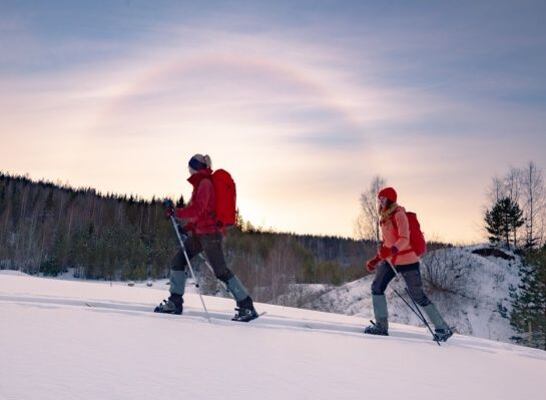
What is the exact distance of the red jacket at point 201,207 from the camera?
643cm

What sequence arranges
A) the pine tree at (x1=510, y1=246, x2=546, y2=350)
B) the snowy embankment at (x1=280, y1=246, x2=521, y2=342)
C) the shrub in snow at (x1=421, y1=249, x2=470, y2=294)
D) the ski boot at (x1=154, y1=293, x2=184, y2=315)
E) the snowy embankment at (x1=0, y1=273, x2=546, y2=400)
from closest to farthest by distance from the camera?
the snowy embankment at (x1=0, y1=273, x2=546, y2=400), the ski boot at (x1=154, y1=293, x2=184, y2=315), the pine tree at (x1=510, y1=246, x2=546, y2=350), the snowy embankment at (x1=280, y1=246, x2=521, y2=342), the shrub in snow at (x1=421, y1=249, x2=470, y2=294)

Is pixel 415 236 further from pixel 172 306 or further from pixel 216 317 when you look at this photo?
pixel 172 306

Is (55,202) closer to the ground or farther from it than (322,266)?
farther from it

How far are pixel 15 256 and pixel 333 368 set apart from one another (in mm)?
64046

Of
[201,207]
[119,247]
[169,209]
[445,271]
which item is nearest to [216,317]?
[201,207]

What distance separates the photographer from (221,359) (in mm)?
4098

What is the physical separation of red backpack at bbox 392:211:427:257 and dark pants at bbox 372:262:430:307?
0.20 metres

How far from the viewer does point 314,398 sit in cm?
323

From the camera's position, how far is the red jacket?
6.43 meters

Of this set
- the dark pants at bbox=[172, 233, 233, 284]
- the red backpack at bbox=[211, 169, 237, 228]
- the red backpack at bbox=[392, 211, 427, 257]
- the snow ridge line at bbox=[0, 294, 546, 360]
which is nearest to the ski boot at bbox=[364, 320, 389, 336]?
the snow ridge line at bbox=[0, 294, 546, 360]

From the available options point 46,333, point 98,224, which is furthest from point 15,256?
point 46,333

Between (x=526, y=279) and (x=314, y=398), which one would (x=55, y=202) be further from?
(x=314, y=398)

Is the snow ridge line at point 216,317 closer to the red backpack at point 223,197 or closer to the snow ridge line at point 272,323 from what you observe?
the snow ridge line at point 272,323

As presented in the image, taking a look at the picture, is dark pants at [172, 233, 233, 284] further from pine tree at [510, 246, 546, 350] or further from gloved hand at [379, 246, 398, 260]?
pine tree at [510, 246, 546, 350]
